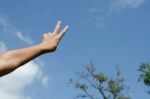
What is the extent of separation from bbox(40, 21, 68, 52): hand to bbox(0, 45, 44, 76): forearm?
3.1 inches

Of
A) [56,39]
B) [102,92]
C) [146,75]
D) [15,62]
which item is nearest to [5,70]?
[15,62]

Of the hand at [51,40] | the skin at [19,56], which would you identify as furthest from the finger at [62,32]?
the skin at [19,56]

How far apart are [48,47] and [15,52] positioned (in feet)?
0.56

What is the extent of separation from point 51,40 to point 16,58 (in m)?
0.33

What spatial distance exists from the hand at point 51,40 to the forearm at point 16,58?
8 cm

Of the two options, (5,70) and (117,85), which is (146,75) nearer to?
(117,85)

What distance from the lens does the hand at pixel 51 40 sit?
1.69m

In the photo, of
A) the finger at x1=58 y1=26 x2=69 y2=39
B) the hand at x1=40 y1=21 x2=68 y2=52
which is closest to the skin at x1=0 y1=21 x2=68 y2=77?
the hand at x1=40 y1=21 x2=68 y2=52

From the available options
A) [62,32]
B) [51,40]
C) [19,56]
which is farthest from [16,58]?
[62,32]

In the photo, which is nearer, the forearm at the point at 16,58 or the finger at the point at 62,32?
the forearm at the point at 16,58

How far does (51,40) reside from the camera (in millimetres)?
1840

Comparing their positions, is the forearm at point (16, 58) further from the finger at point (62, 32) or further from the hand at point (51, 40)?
the finger at point (62, 32)

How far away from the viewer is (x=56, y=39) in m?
1.88

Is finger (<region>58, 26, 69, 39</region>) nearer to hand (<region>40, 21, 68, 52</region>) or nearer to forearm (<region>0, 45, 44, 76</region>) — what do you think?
hand (<region>40, 21, 68, 52</region>)
